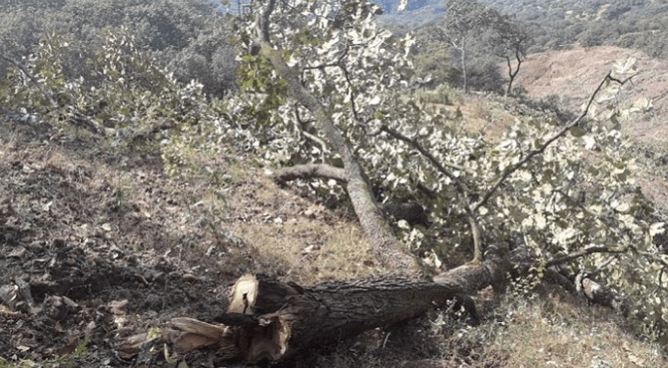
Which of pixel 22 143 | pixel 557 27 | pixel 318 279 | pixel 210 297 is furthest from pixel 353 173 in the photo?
pixel 557 27

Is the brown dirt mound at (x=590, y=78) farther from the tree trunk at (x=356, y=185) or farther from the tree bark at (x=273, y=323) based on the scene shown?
the tree bark at (x=273, y=323)

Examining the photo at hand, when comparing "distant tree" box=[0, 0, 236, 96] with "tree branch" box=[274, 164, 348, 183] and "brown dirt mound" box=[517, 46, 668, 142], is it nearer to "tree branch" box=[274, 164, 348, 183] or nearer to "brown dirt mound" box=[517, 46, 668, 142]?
"tree branch" box=[274, 164, 348, 183]

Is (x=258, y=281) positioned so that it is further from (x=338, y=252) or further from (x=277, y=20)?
(x=277, y=20)

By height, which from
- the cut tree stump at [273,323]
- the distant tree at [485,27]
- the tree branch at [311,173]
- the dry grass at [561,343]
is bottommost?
the distant tree at [485,27]

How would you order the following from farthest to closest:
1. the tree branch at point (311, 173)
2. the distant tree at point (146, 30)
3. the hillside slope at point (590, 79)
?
the hillside slope at point (590, 79), the distant tree at point (146, 30), the tree branch at point (311, 173)

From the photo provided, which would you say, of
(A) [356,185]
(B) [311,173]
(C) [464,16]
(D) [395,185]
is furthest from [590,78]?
(A) [356,185]

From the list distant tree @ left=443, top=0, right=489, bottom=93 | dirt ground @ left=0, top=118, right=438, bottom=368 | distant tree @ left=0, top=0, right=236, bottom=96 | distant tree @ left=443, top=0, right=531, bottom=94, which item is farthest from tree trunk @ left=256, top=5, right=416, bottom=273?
distant tree @ left=443, top=0, right=489, bottom=93

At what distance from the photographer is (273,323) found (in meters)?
2.44

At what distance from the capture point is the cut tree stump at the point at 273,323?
2.39 m

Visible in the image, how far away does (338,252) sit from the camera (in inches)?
177

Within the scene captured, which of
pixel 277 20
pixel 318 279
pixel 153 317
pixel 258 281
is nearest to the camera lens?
pixel 258 281

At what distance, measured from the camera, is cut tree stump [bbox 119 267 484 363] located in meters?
2.39

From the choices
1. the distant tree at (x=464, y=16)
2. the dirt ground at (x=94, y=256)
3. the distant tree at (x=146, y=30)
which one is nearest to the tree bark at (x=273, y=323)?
the dirt ground at (x=94, y=256)

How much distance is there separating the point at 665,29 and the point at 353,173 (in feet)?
213
